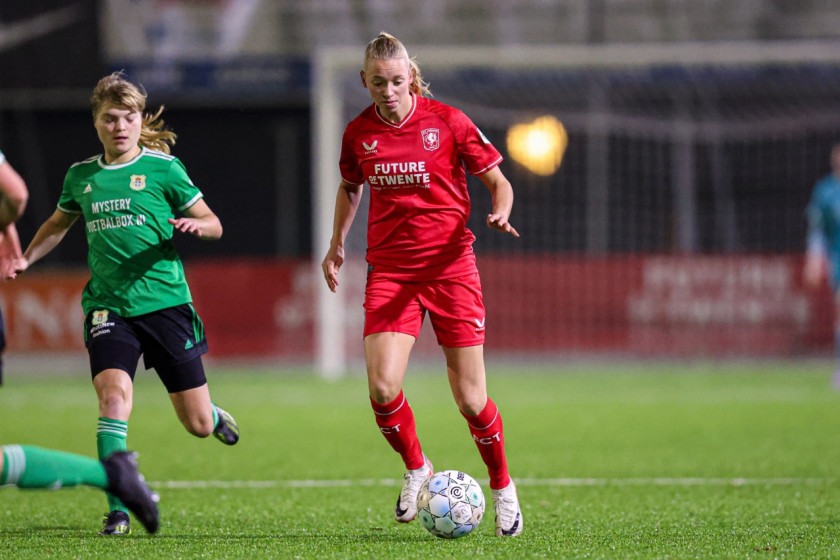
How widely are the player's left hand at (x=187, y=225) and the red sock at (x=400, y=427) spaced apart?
1.01 meters

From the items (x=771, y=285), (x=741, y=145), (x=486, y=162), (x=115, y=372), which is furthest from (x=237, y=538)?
(x=741, y=145)

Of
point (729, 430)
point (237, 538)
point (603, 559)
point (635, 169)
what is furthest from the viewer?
point (635, 169)

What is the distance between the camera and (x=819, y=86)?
1819cm

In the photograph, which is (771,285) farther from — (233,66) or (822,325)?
(233,66)

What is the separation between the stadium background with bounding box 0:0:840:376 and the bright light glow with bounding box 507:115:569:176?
198 millimetres

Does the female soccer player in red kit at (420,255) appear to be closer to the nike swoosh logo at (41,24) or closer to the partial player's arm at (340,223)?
the partial player's arm at (340,223)

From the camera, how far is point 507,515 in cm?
486

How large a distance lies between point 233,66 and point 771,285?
30.2 feet

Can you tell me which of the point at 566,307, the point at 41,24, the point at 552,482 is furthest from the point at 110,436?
the point at 41,24

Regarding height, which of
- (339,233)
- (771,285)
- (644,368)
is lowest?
(644,368)

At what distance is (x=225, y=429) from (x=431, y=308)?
1.18m

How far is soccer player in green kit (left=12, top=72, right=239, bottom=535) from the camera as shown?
4.89 m

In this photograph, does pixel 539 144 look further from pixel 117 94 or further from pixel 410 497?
pixel 117 94

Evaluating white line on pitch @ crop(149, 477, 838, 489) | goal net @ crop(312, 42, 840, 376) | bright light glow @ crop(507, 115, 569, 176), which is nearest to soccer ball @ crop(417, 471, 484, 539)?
white line on pitch @ crop(149, 477, 838, 489)
